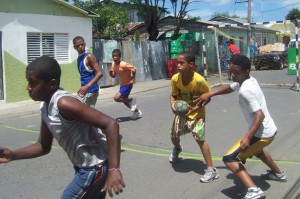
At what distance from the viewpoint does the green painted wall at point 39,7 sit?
1368 cm

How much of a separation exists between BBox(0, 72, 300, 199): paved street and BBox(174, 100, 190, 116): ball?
89 centimetres

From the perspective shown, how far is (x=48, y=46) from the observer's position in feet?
49.6

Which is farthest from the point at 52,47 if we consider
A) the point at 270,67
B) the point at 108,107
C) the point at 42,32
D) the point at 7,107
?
the point at 270,67

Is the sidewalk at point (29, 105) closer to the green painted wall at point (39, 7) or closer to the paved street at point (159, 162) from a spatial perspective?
the paved street at point (159, 162)

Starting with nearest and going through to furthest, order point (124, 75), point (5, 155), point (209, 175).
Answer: point (5, 155) → point (209, 175) → point (124, 75)

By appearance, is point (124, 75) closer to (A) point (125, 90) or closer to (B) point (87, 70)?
(A) point (125, 90)

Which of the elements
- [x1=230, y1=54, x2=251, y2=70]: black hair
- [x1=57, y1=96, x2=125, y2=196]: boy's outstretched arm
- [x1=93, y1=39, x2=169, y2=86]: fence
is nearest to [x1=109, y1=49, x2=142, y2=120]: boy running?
[x1=230, y1=54, x2=251, y2=70]: black hair

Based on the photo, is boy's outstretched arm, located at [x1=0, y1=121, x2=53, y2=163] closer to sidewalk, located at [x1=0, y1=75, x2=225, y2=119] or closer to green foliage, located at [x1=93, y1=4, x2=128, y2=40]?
sidewalk, located at [x1=0, y1=75, x2=225, y2=119]

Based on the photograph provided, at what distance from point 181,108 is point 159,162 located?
133cm

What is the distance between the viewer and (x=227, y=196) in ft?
15.8

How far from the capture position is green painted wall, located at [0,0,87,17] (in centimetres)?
1368

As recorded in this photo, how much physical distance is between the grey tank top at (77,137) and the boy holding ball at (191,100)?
253 centimetres

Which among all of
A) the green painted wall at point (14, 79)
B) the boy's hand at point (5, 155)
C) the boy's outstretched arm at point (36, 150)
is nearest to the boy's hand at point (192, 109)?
the boy's outstretched arm at point (36, 150)

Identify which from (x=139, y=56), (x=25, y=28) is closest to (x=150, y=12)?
(x=139, y=56)
